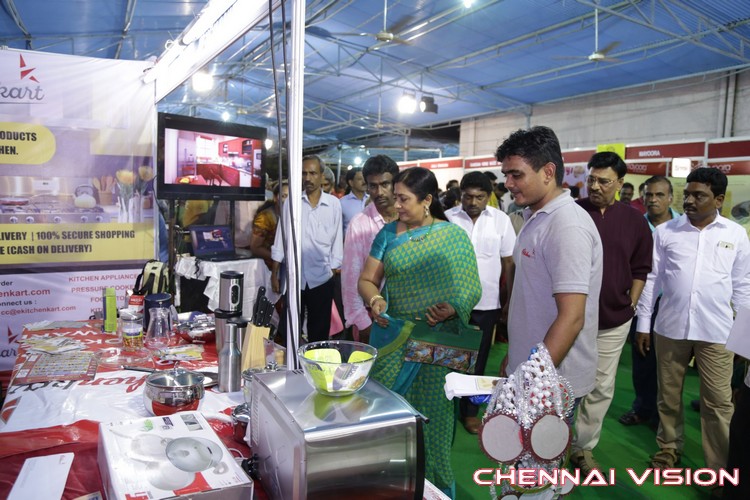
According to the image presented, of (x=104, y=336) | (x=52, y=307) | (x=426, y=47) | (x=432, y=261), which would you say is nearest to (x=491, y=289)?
(x=432, y=261)

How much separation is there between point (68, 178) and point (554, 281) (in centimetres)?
288

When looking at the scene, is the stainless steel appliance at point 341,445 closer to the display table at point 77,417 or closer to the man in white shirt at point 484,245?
the display table at point 77,417

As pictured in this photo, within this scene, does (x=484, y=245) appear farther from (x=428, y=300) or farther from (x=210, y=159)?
(x=210, y=159)

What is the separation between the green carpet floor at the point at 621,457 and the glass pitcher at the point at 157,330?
1449mm

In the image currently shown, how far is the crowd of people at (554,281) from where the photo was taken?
1.44 metres

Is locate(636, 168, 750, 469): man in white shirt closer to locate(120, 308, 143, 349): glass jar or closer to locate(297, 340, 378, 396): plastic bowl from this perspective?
locate(297, 340, 378, 396): plastic bowl

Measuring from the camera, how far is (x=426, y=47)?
9.11m

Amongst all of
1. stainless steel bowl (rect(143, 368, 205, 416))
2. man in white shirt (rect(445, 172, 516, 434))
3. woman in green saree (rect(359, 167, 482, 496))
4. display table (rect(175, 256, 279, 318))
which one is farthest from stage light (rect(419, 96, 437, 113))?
stainless steel bowl (rect(143, 368, 205, 416))

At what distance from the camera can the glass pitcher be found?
193cm

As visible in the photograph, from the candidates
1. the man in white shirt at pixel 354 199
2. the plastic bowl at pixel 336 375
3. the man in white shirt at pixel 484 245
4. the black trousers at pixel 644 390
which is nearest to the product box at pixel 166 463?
the plastic bowl at pixel 336 375

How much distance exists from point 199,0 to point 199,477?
312 inches

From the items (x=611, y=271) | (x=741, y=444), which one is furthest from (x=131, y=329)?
(x=741, y=444)

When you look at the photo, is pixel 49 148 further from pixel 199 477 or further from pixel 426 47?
pixel 426 47

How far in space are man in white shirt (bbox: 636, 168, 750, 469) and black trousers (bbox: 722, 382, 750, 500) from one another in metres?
0.54
